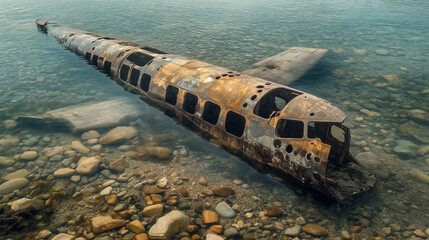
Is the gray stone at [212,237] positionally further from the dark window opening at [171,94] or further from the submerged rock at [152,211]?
the dark window opening at [171,94]

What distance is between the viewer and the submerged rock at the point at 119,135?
34.8 feet

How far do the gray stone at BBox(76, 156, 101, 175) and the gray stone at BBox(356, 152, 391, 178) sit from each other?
9.40 meters

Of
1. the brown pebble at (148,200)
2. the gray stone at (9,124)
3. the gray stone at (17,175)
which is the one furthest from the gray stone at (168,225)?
the gray stone at (9,124)

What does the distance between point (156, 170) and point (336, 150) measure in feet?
20.7

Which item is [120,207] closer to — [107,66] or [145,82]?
[145,82]

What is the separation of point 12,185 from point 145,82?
21.8ft

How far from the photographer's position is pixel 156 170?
29.7 feet

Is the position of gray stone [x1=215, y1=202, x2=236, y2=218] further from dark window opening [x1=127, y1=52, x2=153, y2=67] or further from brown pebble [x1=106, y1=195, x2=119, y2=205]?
dark window opening [x1=127, y1=52, x2=153, y2=67]

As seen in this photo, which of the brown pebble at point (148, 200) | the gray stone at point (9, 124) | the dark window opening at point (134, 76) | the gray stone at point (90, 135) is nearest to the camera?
the brown pebble at point (148, 200)

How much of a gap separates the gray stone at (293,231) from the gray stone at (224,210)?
5.02 feet

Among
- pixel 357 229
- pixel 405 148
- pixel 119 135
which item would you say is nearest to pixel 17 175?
pixel 119 135

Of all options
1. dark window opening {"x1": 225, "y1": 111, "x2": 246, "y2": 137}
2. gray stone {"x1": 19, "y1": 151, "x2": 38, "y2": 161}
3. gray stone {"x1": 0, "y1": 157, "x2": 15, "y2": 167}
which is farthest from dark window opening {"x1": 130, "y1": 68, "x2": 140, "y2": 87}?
dark window opening {"x1": 225, "y1": 111, "x2": 246, "y2": 137}

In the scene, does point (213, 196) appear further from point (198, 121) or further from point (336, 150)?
point (336, 150)

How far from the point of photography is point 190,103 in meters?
10.6
